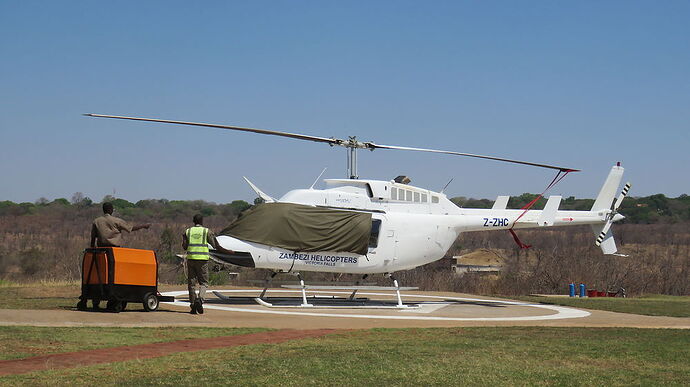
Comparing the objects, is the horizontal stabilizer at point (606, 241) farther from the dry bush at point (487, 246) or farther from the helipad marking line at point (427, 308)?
the dry bush at point (487, 246)

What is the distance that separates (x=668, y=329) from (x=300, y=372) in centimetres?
1037

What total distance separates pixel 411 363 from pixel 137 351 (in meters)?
3.97

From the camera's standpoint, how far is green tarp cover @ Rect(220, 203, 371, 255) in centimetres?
2178

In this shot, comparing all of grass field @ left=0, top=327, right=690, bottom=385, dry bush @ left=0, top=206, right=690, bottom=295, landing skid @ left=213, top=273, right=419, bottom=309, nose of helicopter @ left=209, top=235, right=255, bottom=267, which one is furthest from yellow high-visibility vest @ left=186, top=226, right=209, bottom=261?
dry bush @ left=0, top=206, right=690, bottom=295

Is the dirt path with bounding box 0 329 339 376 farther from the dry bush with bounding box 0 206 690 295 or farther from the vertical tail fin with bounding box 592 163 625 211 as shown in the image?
the vertical tail fin with bounding box 592 163 625 211

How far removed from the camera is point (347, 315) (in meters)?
20.4

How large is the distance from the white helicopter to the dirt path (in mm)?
6101

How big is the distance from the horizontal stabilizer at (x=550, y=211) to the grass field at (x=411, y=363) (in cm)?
905

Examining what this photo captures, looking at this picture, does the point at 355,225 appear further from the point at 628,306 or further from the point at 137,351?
the point at 137,351

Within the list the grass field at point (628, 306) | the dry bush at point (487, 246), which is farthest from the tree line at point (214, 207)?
the grass field at point (628, 306)

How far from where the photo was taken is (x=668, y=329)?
59.6ft

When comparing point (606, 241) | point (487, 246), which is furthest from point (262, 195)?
point (487, 246)

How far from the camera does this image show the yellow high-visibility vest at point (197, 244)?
1881 cm

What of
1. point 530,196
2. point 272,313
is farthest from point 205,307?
point 530,196
